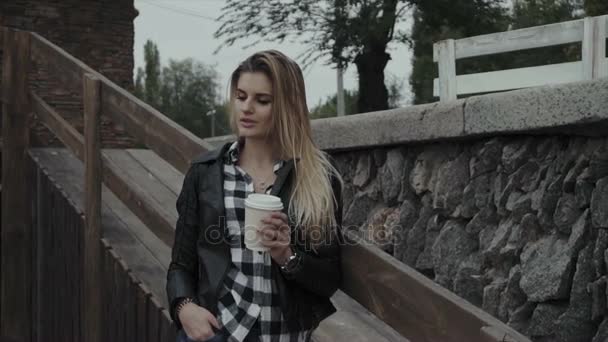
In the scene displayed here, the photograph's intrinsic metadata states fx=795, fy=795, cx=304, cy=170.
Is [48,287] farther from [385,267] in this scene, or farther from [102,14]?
[102,14]

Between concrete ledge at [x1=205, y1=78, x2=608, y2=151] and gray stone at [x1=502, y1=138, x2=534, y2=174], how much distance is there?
4.0 inches

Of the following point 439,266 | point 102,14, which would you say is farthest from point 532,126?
point 102,14

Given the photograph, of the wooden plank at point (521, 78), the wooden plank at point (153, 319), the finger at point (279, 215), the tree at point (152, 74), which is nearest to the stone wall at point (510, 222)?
the wooden plank at point (521, 78)

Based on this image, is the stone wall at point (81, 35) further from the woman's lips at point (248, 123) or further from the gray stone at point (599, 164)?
the woman's lips at point (248, 123)

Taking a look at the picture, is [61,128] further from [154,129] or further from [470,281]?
[470,281]

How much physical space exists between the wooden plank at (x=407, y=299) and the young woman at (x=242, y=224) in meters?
0.06

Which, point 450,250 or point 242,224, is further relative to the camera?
point 450,250

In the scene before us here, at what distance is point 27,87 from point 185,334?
3303mm

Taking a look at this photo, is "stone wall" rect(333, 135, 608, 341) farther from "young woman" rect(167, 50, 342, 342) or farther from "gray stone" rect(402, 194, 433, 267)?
"young woman" rect(167, 50, 342, 342)

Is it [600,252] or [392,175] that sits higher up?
[392,175]

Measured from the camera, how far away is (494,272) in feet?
15.5

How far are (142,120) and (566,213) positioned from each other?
2.32m

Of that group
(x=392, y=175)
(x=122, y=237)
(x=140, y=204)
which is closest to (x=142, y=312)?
(x=140, y=204)

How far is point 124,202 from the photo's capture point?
143 inches
